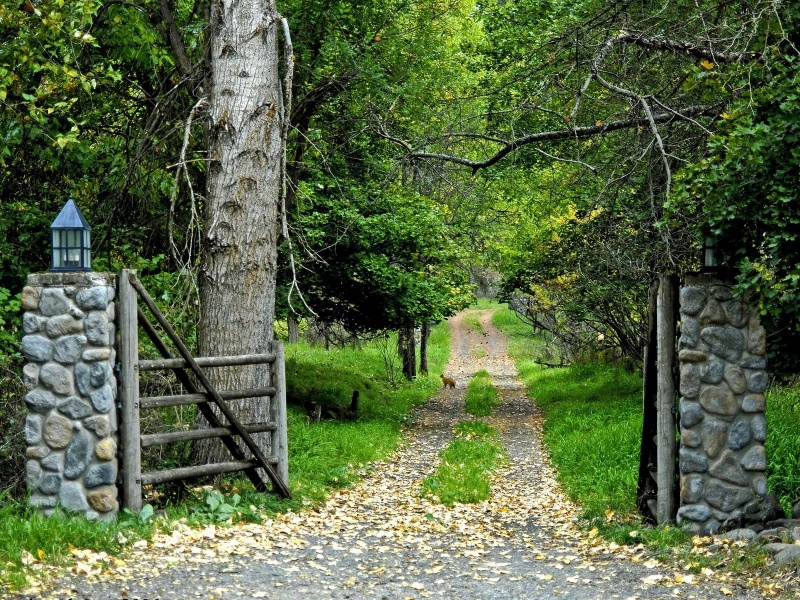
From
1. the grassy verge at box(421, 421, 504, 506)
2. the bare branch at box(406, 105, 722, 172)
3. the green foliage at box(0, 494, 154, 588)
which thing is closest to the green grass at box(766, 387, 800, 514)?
the grassy verge at box(421, 421, 504, 506)

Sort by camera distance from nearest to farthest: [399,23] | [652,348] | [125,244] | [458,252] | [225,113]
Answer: [652,348], [225,113], [125,244], [399,23], [458,252]

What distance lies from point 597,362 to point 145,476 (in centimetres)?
1717

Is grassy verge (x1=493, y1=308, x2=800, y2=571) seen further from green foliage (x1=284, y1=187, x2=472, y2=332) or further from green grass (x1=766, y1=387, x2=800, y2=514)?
green foliage (x1=284, y1=187, x2=472, y2=332)

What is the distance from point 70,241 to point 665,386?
4.84m

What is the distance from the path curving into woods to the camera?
5.61 metres

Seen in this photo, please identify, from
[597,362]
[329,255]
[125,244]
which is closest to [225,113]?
[125,244]

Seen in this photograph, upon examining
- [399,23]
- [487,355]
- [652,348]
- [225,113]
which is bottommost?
[487,355]

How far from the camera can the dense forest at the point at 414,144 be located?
23.0ft

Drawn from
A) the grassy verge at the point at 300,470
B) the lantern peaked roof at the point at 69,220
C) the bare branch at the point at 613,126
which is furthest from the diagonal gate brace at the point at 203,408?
the bare branch at the point at 613,126

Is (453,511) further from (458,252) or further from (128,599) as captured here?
(458,252)

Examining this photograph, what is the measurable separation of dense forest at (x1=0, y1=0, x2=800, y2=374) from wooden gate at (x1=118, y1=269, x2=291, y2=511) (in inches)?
36.2

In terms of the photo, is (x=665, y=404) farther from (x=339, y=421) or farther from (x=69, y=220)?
(x=339, y=421)

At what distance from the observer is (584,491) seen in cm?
916

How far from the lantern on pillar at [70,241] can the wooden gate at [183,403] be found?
1.11 ft
